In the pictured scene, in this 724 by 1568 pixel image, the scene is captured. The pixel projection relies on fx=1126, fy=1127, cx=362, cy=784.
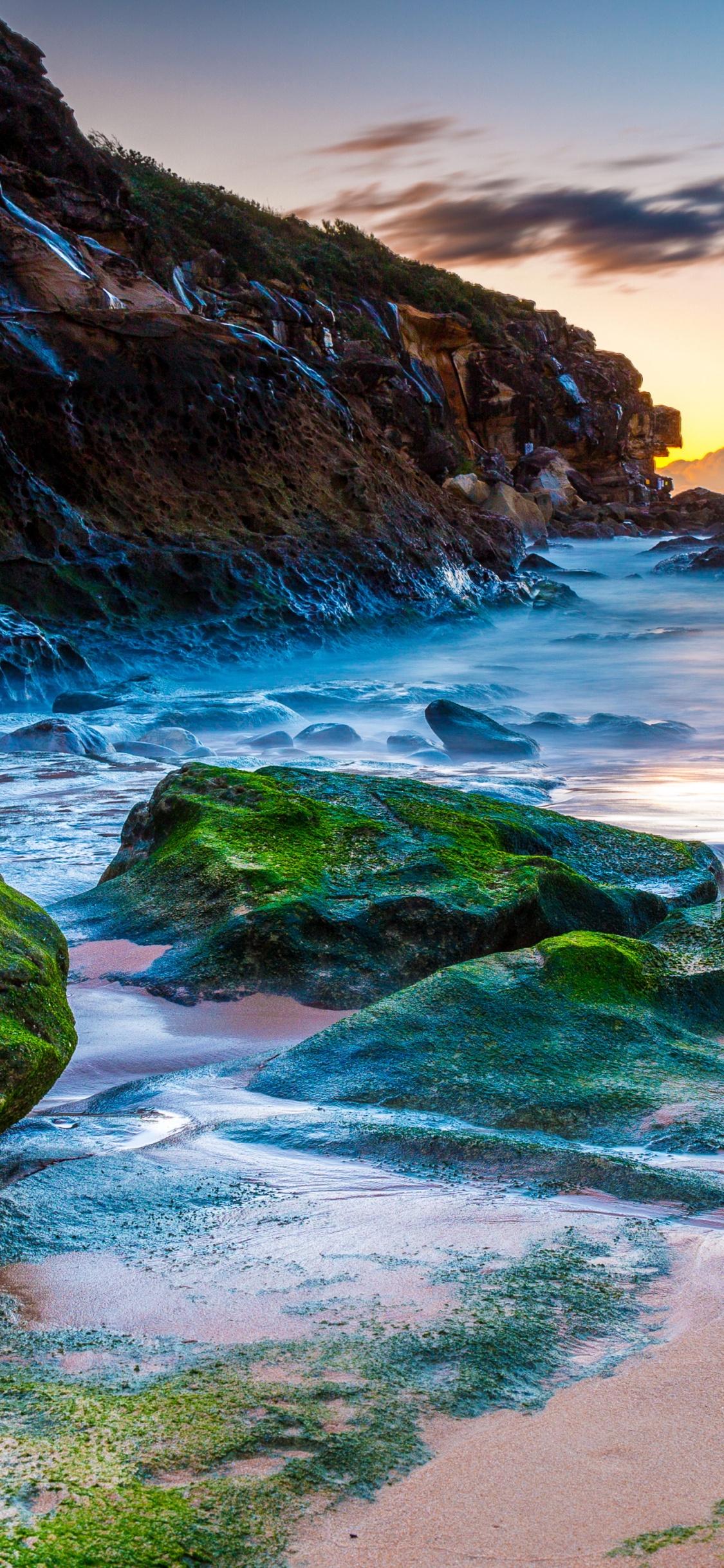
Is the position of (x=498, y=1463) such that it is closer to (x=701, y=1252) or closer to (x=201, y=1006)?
(x=701, y=1252)

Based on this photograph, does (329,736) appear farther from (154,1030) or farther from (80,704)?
(154,1030)

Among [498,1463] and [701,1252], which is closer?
[498,1463]

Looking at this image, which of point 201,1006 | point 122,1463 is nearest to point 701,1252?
point 122,1463

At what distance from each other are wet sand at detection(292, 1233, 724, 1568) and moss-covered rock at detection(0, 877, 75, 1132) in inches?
38.0

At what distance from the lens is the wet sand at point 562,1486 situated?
3.72 ft

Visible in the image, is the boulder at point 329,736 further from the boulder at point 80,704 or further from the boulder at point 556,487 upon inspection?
the boulder at point 556,487

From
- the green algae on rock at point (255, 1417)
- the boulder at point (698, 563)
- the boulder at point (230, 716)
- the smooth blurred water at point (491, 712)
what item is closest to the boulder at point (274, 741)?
the smooth blurred water at point (491, 712)

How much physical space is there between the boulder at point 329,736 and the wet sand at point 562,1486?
25.3 feet

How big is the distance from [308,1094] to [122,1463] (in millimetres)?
1364

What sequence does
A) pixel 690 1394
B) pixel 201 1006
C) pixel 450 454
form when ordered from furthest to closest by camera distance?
pixel 450 454
pixel 201 1006
pixel 690 1394

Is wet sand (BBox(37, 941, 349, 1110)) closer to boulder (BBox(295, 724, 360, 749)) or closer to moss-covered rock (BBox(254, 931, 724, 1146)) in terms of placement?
moss-covered rock (BBox(254, 931, 724, 1146))

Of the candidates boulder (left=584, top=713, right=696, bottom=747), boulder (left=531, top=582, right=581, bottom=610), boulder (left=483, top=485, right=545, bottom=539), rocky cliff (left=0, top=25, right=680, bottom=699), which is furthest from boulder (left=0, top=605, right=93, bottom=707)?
boulder (left=483, top=485, right=545, bottom=539)

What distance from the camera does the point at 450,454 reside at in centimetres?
3209

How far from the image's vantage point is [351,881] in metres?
3.73
